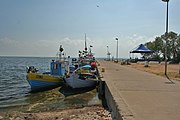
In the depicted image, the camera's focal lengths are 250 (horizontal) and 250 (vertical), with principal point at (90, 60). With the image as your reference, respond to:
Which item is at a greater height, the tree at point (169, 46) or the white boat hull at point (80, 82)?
the tree at point (169, 46)

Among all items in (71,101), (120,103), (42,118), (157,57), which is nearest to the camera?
(120,103)

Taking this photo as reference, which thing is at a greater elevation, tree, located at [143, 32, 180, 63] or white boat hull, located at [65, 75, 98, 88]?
tree, located at [143, 32, 180, 63]

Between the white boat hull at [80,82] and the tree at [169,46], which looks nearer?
the white boat hull at [80,82]

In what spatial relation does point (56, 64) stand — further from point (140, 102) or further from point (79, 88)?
point (140, 102)

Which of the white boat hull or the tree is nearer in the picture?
the white boat hull

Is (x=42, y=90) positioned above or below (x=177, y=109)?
below

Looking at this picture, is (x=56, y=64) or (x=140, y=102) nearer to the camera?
(x=140, y=102)

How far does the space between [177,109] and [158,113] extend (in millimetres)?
1059

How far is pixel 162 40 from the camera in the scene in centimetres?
8269

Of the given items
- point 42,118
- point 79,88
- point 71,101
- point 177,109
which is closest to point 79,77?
point 79,88

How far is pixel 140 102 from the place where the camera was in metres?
9.34

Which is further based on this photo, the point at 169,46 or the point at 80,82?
the point at 169,46

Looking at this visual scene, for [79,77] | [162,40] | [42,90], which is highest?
[162,40]

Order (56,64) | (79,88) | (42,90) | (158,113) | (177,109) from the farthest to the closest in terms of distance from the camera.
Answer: (56,64) < (42,90) < (79,88) < (177,109) < (158,113)
